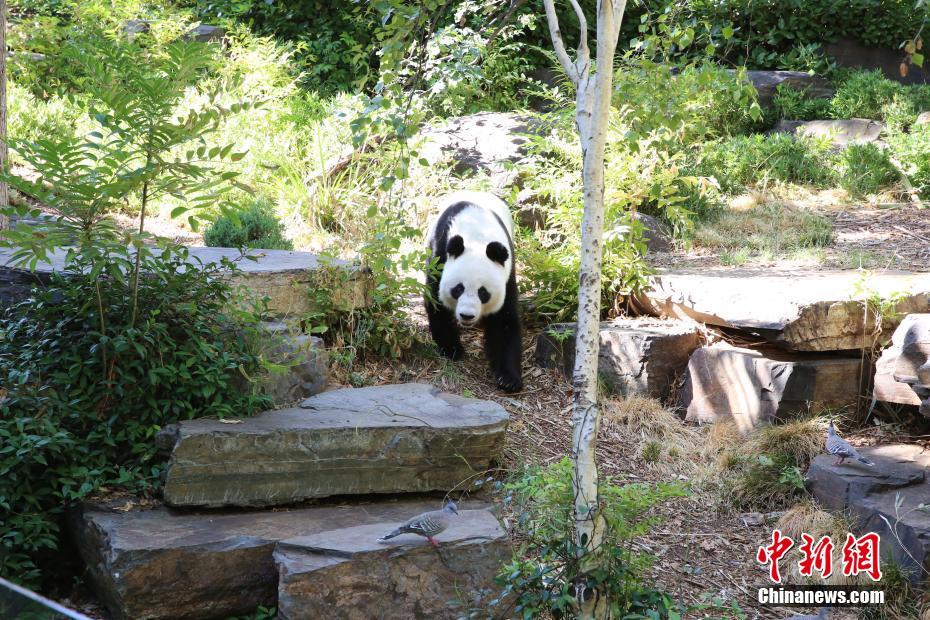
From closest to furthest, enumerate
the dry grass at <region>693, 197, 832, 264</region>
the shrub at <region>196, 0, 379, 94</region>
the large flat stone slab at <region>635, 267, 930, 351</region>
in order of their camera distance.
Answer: the large flat stone slab at <region>635, 267, 930, 351</region>, the dry grass at <region>693, 197, 832, 264</region>, the shrub at <region>196, 0, 379, 94</region>

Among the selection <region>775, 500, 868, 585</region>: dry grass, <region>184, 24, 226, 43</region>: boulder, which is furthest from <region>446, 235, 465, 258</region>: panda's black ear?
<region>184, 24, 226, 43</region>: boulder

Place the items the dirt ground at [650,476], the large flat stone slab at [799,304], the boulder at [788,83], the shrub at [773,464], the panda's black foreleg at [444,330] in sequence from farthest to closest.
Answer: the boulder at [788,83]
the panda's black foreleg at [444,330]
the large flat stone slab at [799,304]
the shrub at [773,464]
the dirt ground at [650,476]

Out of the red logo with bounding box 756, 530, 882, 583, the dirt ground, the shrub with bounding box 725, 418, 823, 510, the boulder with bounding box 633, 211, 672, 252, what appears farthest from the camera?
the boulder with bounding box 633, 211, 672, 252

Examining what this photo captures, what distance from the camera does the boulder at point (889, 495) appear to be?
414 cm

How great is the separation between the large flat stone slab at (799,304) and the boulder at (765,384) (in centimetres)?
14

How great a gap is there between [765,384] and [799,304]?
60 cm

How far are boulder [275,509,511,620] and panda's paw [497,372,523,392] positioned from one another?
8.05 ft

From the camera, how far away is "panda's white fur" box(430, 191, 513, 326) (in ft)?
20.5

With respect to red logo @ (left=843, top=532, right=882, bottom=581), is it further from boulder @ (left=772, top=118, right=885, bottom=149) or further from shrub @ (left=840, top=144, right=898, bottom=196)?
boulder @ (left=772, top=118, right=885, bottom=149)

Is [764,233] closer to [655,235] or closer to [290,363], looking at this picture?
[655,235]

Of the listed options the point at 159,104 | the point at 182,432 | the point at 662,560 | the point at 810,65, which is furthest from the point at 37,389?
the point at 810,65

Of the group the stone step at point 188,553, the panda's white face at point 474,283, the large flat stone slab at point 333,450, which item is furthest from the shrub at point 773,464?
the panda's white face at point 474,283

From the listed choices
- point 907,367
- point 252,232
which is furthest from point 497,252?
point 907,367

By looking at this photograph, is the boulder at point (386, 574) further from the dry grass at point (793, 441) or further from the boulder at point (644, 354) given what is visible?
the boulder at point (644, 354)
